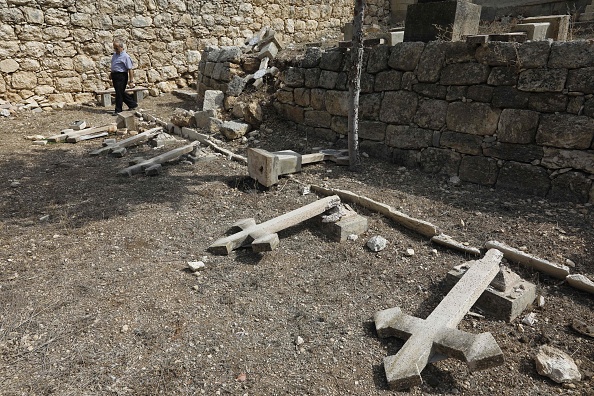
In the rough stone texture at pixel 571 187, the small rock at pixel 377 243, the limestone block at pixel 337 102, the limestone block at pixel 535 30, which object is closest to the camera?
the small rock at pixel 377 243

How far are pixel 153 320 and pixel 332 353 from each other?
4.24ft

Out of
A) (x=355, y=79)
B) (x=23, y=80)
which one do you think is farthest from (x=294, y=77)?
(x=23, y=80)

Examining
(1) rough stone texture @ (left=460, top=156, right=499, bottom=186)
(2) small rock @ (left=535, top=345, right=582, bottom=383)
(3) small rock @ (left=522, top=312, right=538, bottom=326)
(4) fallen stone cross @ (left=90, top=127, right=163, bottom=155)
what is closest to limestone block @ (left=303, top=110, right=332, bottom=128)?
(1) rough stone texture @ (left=460, top=156, right=499, bottom=186)

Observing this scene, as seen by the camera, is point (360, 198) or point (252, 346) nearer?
point (252, 346)

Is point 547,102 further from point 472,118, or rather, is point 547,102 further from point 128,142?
point 128,142

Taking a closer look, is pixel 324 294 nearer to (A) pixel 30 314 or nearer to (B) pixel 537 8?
(A) pixel 30 314

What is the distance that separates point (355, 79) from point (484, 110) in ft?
5.44

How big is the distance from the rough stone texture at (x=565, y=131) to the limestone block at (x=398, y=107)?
1.65 m

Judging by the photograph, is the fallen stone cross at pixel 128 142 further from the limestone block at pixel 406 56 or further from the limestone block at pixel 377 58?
the limestone block at pixel 406 56

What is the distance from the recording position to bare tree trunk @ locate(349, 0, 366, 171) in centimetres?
520

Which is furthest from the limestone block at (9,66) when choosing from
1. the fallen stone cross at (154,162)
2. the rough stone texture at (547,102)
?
the rough stone texture at (547,102)

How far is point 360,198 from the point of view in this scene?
469cm

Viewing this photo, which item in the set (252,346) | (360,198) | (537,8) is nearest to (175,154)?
(360,198)

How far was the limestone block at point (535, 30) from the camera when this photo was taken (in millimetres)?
4848
